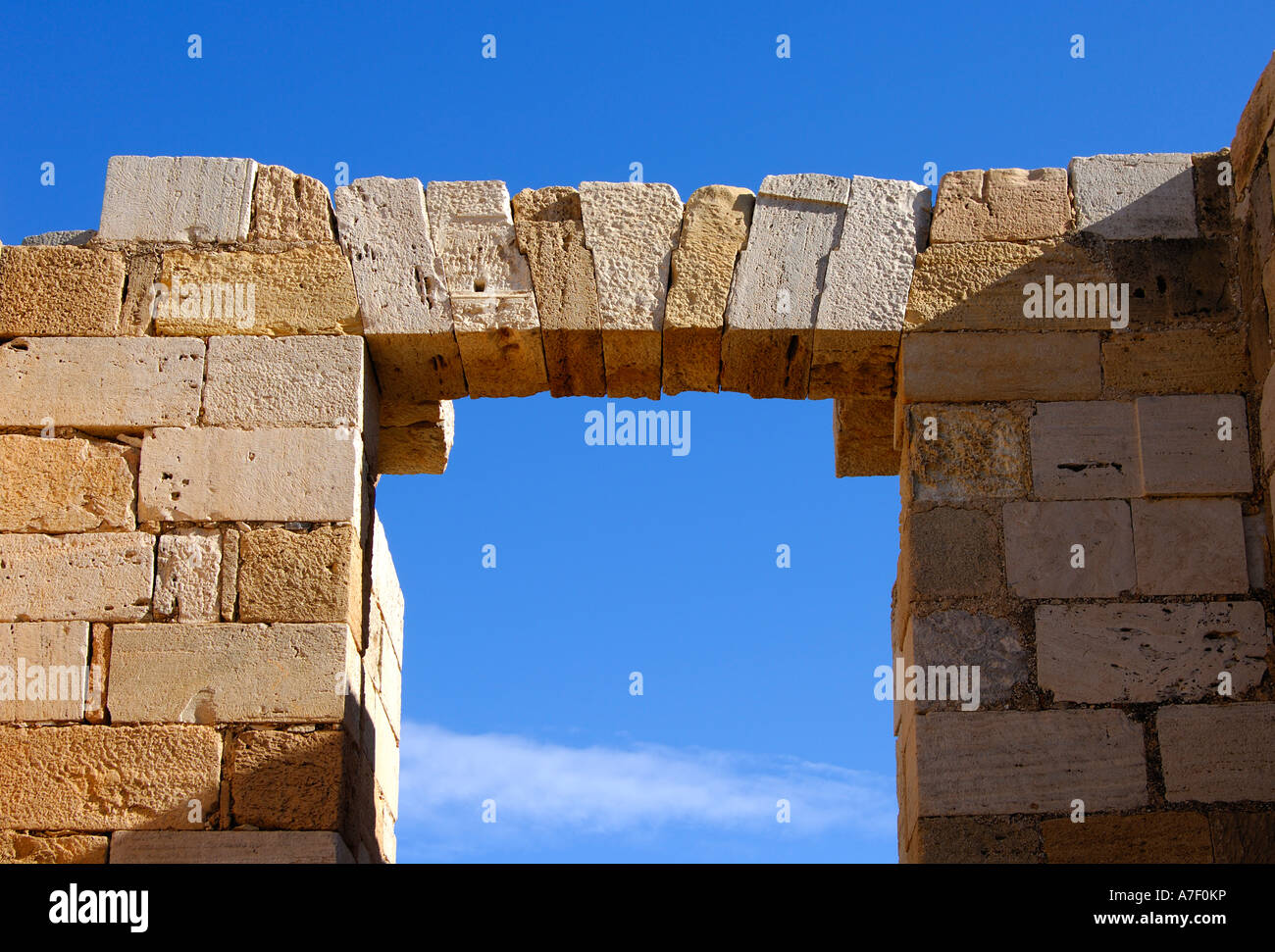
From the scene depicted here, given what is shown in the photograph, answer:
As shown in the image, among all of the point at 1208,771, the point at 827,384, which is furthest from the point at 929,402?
the point at 1208,771

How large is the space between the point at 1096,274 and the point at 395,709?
3742mm

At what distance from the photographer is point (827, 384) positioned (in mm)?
6199

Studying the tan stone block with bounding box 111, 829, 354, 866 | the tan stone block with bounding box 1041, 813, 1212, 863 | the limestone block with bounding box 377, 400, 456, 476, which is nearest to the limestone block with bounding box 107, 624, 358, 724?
the tan stone block with bounding box 111, 829, 354, 866

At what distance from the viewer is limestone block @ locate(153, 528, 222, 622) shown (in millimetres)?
5520

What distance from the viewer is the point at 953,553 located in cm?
558

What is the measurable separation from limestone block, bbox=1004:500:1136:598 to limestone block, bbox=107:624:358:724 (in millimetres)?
2412

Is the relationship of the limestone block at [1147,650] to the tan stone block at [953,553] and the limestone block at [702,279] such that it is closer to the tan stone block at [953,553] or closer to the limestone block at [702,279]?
the tan stone block at [953,553]

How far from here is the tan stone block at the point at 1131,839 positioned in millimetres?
5145

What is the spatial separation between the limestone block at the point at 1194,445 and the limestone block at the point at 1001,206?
0.82 metres

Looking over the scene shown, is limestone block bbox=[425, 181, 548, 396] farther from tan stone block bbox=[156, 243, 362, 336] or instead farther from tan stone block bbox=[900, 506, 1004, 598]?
tan stone block bbox=[900, 506, 1004, 598]

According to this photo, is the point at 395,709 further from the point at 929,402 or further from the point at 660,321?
the point at 929,402

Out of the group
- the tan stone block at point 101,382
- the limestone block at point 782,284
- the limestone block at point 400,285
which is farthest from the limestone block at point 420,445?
the limestone block at point 782,284

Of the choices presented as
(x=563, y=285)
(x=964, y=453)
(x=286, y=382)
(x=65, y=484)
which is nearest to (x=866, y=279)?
(x=964, y=453)

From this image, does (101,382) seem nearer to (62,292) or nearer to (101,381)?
(101,381)
